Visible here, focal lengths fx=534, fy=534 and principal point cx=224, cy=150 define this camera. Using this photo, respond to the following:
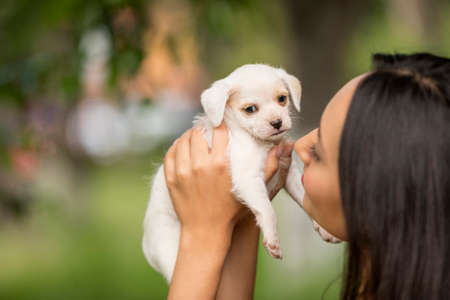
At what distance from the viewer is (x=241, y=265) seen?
1.95m

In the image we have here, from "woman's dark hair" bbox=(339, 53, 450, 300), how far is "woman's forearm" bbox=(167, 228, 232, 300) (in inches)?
19.0

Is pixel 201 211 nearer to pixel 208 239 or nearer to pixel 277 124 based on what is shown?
pixel 208 239

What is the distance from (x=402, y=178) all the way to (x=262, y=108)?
62cm

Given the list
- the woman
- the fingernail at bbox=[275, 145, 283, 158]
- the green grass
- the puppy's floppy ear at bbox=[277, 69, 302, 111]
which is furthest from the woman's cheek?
the green grass

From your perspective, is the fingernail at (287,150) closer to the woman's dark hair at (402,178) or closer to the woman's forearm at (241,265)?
the woman's forearm at (241,265)

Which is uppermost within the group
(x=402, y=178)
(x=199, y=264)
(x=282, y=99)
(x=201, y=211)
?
(x=282, y=99)

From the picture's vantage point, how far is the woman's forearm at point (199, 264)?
1.65 m

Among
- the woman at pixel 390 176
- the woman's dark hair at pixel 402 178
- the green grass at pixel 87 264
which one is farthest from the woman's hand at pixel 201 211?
the green grass at pixel 87 264

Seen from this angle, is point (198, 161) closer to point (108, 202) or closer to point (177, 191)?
point (177, 191)

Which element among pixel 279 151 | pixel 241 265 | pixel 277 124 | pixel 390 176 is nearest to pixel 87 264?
pixel 241 265

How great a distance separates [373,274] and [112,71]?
181cm

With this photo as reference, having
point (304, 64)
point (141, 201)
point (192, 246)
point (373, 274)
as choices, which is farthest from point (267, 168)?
point (141, 201)

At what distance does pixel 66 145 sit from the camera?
6426 mm

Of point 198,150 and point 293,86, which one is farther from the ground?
point 293,86
